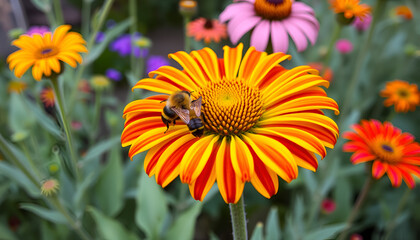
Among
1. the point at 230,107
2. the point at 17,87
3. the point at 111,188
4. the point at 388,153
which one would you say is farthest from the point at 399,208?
the point at 17,87

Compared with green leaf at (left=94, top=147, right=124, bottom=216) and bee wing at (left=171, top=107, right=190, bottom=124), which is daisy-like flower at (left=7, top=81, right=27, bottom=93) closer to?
green leaf at (left=94, top=147, right=124, bottom=216)

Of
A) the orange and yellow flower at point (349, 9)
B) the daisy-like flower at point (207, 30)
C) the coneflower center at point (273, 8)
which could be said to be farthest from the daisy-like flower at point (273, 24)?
the daisy-like flower at point (207, 30)

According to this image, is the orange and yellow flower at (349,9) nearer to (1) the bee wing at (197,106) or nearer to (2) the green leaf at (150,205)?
(1) the bee wing at (197,106)

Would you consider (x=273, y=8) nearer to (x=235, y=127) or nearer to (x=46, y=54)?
(x=235, y=127)

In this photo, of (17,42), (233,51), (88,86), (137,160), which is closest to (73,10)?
(88,86)

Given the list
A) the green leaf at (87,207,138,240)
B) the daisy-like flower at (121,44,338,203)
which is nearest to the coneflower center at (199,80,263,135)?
the daisy-like flower at (121,44,338,203)

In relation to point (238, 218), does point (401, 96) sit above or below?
below
